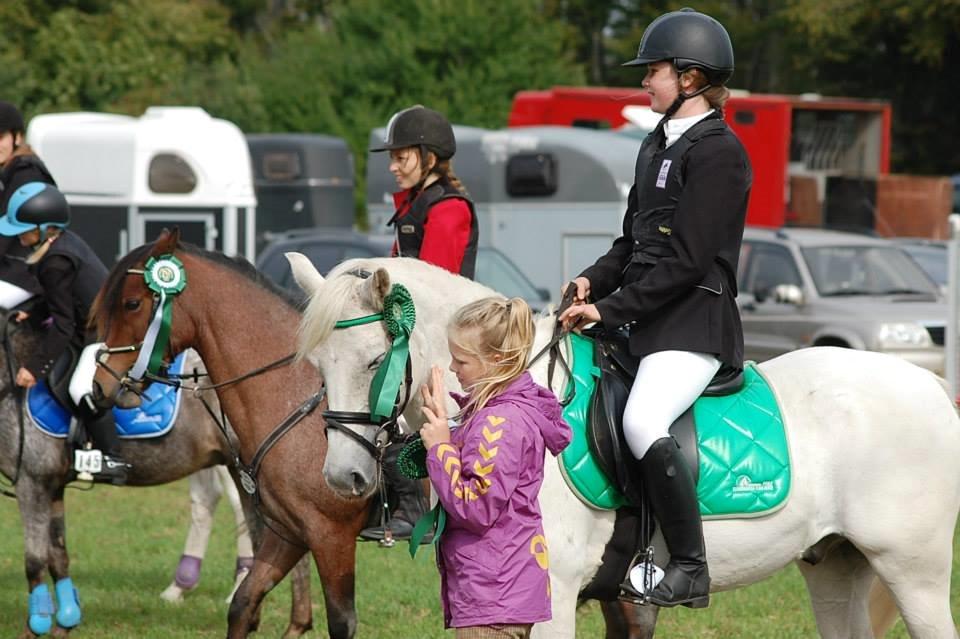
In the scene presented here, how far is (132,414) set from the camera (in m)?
7.56

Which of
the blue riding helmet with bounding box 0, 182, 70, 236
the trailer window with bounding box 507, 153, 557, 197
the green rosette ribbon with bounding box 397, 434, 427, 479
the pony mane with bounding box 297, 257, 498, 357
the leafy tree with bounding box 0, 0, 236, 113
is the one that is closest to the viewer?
the green rosette ribbon with bounding box 397, 434, 427, 479

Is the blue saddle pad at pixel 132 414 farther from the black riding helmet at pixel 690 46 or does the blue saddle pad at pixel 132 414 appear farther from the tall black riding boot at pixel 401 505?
the black riding helmet at pixel 690 46

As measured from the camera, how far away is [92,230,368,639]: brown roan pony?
5.98 meters

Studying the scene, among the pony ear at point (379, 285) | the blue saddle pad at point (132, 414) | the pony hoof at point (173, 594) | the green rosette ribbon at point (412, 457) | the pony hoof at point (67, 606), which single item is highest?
the pony ear at point (379, 285)

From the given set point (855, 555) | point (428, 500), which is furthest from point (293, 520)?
point (855, 555)

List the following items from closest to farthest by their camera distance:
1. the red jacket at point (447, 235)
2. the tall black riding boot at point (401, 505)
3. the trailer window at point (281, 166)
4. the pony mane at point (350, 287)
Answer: the pony mane at point (350, 287), the tall black riding boot at point (401, 505), the red jacket at point (447, 235), the trailer window at point (281, 166)

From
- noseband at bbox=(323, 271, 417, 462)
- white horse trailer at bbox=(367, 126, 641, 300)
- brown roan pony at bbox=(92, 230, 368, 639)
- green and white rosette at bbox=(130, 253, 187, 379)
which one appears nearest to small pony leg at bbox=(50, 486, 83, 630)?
brown roan pony at bbox=(92, 230, 368, 639)

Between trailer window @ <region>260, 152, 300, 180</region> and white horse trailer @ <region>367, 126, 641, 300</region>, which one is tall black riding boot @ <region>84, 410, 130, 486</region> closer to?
white horse trailer @ <region>367, 126, 641, 300</region>

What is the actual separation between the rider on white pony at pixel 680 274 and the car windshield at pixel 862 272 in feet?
34.2

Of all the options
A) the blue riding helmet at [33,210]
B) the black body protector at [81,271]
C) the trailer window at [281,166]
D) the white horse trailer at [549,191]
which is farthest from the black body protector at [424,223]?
the trailer window at [281,166]

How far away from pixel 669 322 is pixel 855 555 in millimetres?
1278

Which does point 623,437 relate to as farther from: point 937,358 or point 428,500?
point 937,358

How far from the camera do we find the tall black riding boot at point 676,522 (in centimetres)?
473

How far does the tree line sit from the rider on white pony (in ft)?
84.3
